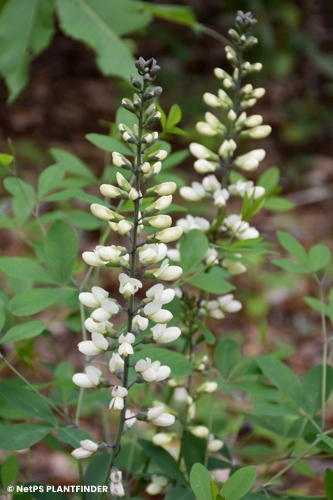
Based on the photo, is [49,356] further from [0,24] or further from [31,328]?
[31,328]

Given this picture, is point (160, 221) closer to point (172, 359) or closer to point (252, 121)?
point (172, 359)

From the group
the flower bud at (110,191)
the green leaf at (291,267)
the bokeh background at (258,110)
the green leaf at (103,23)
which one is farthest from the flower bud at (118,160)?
the bokeh background at (258,110)

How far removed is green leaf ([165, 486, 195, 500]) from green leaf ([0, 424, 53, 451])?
0.78 feet

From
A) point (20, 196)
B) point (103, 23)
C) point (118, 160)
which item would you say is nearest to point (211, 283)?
point (118, 160)

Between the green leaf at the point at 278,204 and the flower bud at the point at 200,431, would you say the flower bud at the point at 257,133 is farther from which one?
the flower bud at the point at 200,431

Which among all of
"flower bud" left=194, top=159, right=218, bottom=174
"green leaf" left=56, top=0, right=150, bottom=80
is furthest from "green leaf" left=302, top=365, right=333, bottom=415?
"green leaf" left=56, top=0, right=150, bottom=80

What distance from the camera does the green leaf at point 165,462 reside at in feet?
3.45

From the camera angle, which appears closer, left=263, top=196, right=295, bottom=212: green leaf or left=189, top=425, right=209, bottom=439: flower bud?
left=189, top=425, right=209, bottom=439: flower bud

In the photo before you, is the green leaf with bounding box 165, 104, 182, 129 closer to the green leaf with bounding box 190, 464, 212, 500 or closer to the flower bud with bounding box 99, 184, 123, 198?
the flower bud with bounding box 99, 184, 123, 198

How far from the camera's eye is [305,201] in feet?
13.1

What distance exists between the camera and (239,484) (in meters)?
0.86

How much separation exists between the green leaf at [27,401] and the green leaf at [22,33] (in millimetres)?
1309

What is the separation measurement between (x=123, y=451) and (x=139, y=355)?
414mm

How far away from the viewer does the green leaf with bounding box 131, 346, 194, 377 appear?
983 mm
